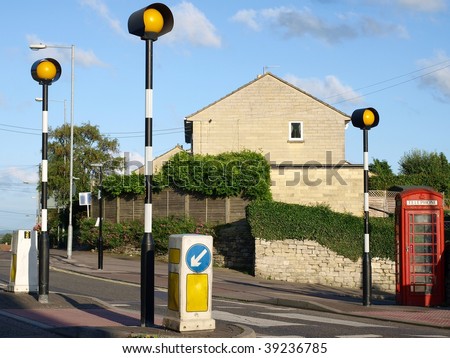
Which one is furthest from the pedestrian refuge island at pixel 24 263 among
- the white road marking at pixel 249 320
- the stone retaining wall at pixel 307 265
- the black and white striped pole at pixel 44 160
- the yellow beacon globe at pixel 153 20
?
the stone retaining wall at pixel 307 265

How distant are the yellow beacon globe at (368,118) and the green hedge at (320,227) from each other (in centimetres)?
1373

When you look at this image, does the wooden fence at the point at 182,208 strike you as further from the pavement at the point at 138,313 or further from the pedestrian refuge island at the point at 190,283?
the pedestrian refuge island at the point at 190,283

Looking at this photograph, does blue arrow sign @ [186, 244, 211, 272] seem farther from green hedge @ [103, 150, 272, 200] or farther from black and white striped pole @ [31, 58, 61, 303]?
green hedge @ [103, 150, 272, 200]

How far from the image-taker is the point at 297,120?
49594 mm

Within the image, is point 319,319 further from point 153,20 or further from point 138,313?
point 153,20

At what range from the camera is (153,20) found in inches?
453

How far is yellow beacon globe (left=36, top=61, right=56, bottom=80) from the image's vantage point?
52.2 ft

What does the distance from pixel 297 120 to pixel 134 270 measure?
20.9m

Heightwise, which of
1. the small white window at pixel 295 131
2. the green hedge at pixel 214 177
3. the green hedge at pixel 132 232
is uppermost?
the small white window at pixel 295 131

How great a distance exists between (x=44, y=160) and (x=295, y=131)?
35.3 meters

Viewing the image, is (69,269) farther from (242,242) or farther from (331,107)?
(331,107)

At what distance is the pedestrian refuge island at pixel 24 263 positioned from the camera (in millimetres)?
16938

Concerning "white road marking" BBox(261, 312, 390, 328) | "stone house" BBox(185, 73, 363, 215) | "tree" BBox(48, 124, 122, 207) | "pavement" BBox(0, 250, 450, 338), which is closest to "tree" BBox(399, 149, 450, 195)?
"stone house" BBox(185, 73, 363, 215)
